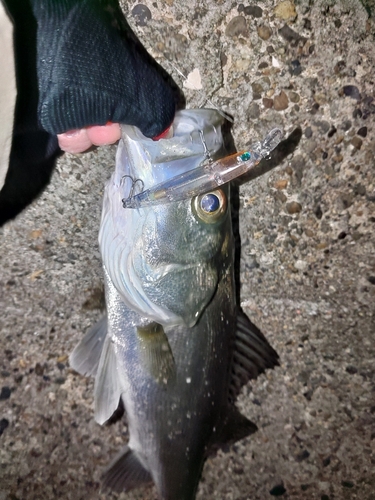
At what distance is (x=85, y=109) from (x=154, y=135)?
0.22 m

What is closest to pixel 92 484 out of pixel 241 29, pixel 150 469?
pixel 150 469

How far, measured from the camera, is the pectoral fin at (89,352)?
1703 mm

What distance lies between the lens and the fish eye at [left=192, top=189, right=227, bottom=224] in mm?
1348

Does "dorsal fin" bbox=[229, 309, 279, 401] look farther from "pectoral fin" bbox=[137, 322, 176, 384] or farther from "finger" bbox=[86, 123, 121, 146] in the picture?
"finger" bbox=[86, 123, 121, 146]

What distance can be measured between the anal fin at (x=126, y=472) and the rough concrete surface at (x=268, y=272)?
0.46 ft

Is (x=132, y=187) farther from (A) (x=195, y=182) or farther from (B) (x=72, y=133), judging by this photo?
(B) (x=72, y=133)

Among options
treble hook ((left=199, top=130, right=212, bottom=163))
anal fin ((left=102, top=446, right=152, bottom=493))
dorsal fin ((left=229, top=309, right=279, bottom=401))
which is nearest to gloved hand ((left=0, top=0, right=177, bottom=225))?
treble hook ((left=199, top=130, right=212, bottom=163))

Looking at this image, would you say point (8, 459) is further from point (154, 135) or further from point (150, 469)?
point (154, 135)

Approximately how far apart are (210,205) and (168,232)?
0.53ft

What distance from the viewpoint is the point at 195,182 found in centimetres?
130

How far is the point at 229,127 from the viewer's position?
5.33 ft

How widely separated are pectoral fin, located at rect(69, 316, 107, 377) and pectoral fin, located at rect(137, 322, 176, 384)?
244 millimetres

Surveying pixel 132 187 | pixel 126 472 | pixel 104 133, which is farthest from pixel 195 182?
pixel 126 472

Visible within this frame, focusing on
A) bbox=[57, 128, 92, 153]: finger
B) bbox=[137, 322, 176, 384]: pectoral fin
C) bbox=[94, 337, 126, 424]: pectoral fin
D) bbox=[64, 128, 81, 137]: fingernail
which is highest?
bbox=[64, 128, 81, 137]: fingernail
